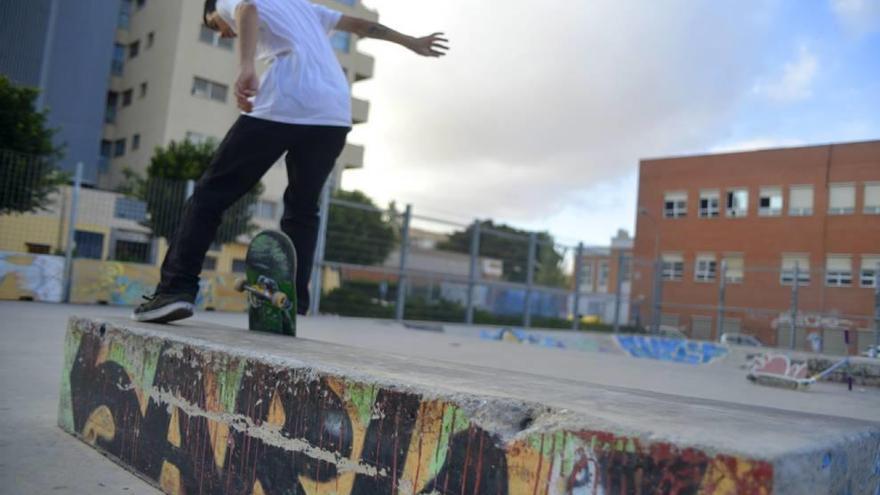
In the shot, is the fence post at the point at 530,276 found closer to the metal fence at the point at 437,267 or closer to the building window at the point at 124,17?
the metal fence at the point at 437,267

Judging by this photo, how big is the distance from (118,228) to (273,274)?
10.6 m

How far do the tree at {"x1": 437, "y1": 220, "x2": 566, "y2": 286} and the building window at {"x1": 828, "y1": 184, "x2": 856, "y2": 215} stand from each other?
14.0 meters

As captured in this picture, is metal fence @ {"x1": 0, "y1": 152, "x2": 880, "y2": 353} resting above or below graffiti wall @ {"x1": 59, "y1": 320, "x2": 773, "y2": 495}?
Result: above

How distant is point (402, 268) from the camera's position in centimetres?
1363

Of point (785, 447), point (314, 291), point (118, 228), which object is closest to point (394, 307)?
point (314, 291)

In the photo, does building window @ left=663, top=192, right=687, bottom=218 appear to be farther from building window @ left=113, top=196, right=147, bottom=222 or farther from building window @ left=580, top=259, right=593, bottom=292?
building window @ left=113, top=196, right=147, bottom=222

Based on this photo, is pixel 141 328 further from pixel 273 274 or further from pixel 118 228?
pixel 118 228

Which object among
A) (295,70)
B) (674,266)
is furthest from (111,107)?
(295,70)

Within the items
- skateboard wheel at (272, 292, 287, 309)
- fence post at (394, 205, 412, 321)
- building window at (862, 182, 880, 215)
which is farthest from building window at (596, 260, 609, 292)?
skateboard wheel at (272, 292, 287, 309)

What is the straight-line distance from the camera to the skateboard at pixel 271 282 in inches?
109

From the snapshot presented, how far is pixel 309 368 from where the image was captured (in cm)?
154

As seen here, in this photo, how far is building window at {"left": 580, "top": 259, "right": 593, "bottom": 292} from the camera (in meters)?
17.7

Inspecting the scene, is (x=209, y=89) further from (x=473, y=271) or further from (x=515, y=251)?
(x=473, y=271)

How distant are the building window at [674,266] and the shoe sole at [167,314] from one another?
3470cm
